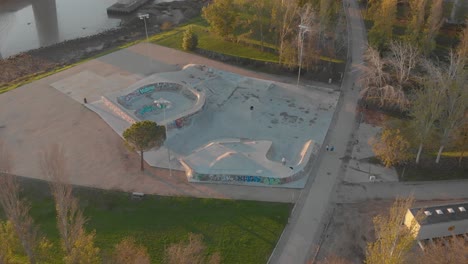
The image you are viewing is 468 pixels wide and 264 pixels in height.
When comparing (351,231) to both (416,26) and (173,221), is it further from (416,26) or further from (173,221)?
(416,26)

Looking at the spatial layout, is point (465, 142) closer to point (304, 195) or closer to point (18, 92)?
point (304, 195)

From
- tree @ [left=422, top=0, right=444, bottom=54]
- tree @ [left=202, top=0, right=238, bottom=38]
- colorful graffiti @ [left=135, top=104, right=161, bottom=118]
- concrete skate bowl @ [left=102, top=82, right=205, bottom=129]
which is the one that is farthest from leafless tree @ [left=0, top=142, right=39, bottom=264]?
tree @ [left=422, top=0, right=444, bottom=54]

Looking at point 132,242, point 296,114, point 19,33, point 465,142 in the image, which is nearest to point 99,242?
point 132,242

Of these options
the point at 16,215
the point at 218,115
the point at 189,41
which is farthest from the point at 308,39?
the point at 16,215

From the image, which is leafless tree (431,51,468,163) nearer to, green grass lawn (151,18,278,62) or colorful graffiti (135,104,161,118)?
green grass lawn (151,18,278,62)

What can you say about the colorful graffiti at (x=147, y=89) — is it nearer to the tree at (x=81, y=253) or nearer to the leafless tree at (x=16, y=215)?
the leafless tree at (x=16, y=215)

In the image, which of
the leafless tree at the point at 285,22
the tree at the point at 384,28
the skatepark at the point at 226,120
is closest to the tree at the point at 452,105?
the skatepark at the point at 226,120

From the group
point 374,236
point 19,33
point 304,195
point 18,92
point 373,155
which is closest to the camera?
point 374,236
